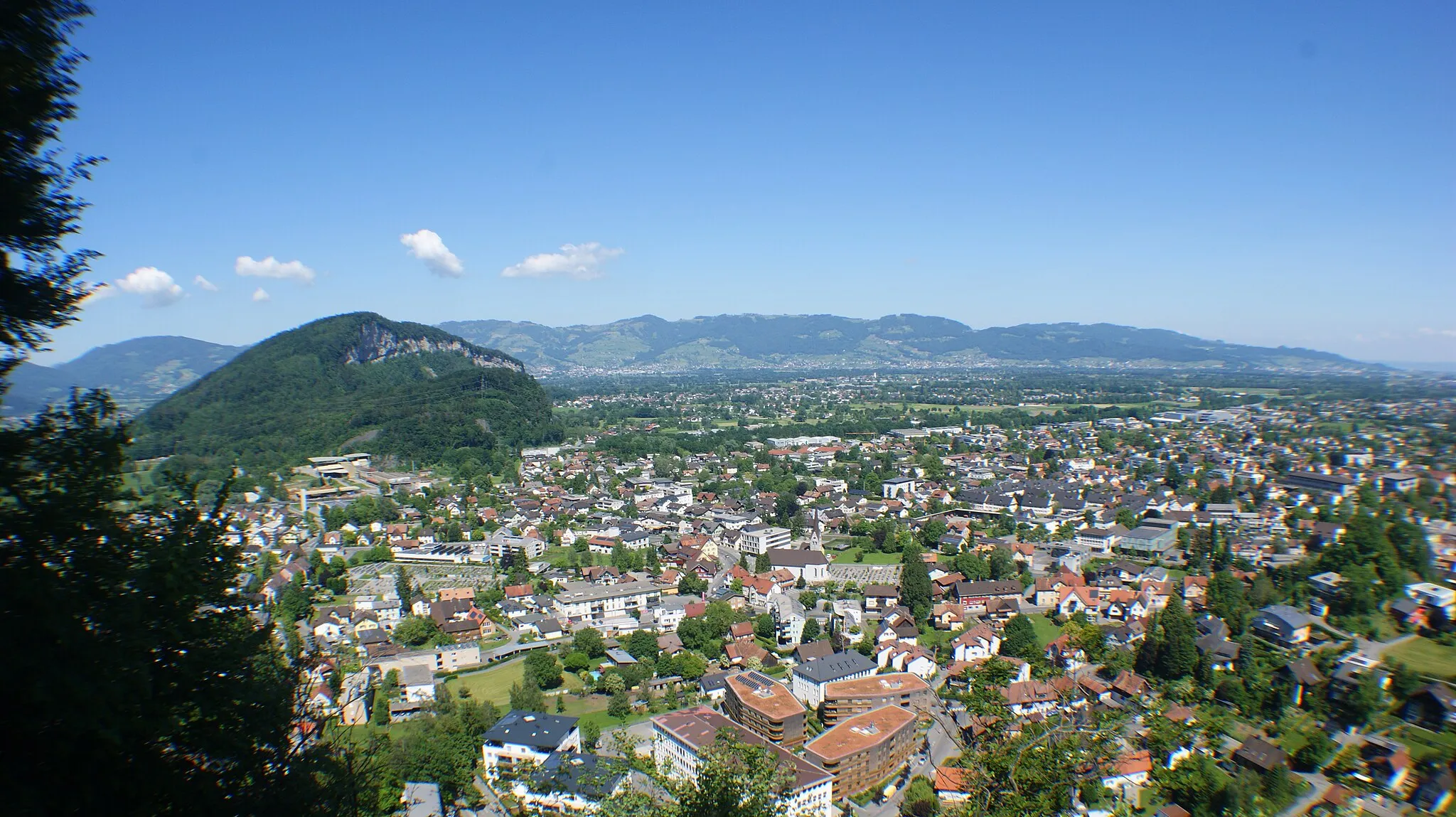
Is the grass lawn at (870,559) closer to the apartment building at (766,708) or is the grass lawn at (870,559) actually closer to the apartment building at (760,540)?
the apartment building at (760,540)

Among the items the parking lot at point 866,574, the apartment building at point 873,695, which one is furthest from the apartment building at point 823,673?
the parking lot at point 866,574

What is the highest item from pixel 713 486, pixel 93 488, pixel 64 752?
pixel 93 488

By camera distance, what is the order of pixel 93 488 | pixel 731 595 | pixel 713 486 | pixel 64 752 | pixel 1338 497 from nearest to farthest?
pixel 64 752
pixel 93 488
pixel 731 595
pixel 1338 497
pixel 713 486

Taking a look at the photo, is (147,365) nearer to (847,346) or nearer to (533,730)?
(533,730)

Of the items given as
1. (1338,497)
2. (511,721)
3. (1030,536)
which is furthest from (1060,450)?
(511,721)

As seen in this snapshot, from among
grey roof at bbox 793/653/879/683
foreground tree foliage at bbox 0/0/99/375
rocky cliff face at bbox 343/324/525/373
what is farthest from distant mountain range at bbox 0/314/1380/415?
foreground tree foliage at bbox 0/0/99/375

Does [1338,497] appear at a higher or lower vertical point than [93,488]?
lower

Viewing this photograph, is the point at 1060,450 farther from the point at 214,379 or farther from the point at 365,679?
the point at 214,379

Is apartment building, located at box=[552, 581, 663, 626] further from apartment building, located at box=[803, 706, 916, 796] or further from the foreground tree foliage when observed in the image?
the foreground tree foliage
